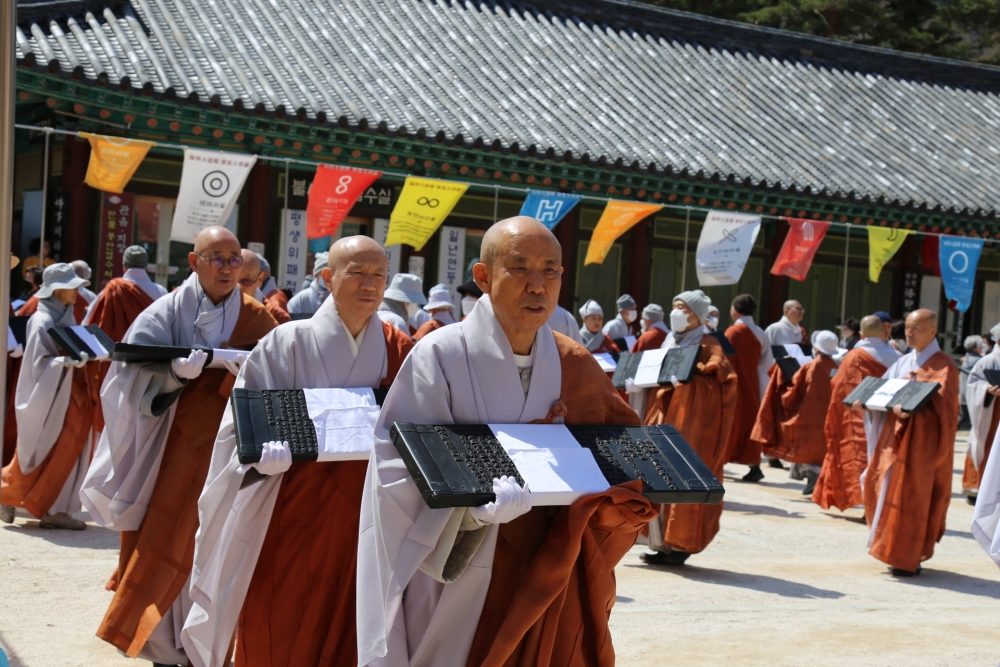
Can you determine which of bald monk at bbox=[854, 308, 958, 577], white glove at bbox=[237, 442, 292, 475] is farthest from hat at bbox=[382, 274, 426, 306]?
white glove at bbox=[237, 442, 292, 475]

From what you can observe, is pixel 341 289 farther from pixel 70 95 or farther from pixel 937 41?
pixel 937 41

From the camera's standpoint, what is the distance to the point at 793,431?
454 inches

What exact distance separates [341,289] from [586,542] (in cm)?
170

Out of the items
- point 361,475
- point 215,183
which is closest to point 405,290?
point 215,183

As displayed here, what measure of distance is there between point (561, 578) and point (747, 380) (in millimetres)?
9753

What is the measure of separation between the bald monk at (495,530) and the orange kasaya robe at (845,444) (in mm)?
7215

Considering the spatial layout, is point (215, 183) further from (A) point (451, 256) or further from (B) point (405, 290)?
(A) point (451, 256)

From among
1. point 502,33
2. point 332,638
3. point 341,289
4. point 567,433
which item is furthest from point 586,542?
point 502,33

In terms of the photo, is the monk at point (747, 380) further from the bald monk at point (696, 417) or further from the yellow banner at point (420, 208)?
the bald monk at point (696, 417)

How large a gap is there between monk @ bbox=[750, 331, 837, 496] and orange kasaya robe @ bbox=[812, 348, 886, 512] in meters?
1.46

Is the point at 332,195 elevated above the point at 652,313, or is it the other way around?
the point at 332,195

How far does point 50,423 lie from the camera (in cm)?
768

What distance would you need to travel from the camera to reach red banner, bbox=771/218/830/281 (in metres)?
15.0

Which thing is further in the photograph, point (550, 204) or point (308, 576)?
point (550, 204)
